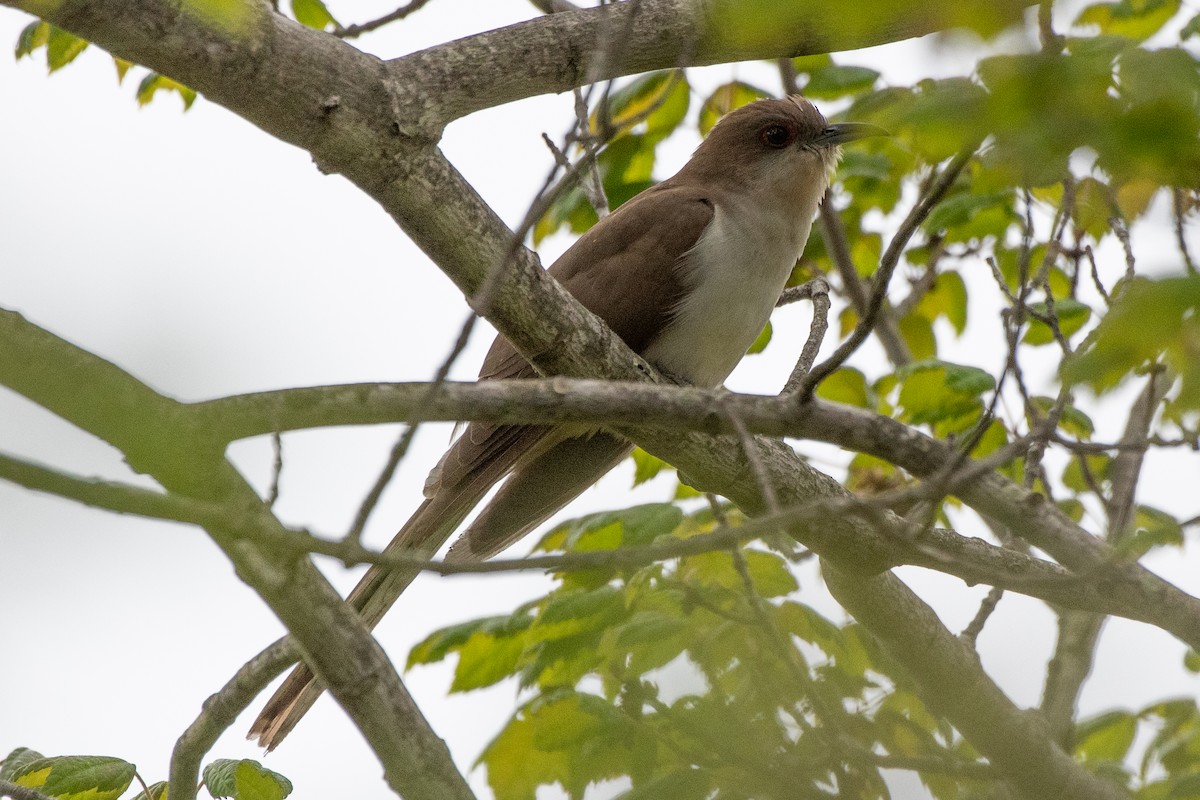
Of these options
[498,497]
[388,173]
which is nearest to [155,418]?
[388,173]

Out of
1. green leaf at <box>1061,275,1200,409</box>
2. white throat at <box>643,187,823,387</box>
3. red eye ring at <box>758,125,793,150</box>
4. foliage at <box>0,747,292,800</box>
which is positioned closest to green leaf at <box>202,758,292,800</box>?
foliage at <box>0,747,292,800</box>

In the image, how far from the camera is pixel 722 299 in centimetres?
457

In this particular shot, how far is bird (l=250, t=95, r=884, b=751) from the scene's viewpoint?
4250mm

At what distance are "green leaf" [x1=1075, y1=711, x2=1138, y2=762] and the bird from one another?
1814 millimetres

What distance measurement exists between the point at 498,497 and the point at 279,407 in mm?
2290

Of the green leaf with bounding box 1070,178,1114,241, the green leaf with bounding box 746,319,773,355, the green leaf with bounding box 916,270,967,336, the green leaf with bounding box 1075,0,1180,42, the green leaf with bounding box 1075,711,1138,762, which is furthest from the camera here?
the green leaf with bounding box 916,270,967,336

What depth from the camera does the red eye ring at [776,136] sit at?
214 inches

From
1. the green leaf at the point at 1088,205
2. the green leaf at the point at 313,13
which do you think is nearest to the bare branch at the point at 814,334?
the green leaf at the point at 1088,205

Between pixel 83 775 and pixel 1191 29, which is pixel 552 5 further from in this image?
pixel 83 775

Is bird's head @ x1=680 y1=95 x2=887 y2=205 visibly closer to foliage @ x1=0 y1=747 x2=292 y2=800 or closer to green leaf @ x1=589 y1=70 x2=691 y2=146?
green leaf @ x1=589 y1=70 x2=691 y2=146

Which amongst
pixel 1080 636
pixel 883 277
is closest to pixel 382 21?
pixel 883 277

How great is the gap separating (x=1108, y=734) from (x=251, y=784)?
9.73 feet

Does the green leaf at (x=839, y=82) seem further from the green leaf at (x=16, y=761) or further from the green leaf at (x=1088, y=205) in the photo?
the green leaf at (x=16, y=761)

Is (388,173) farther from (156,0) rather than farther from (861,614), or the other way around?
(861,614)
